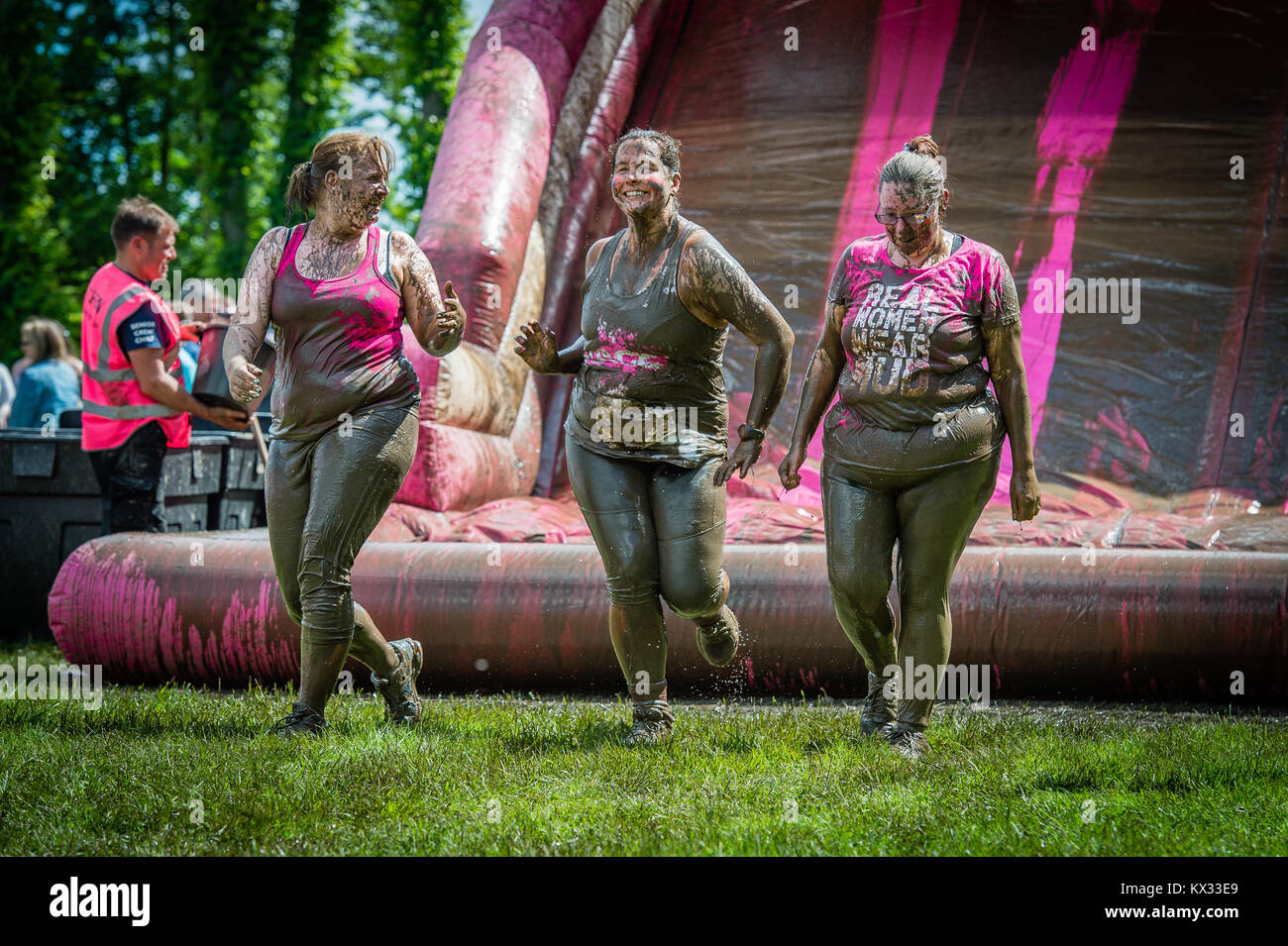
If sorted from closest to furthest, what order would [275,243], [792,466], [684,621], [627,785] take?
[627,785]
[792,466]
[275,243]
[684,621]

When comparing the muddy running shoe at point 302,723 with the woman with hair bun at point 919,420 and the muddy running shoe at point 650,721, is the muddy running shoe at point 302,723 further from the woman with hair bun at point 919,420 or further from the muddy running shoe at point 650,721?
the woman with hair bun at point 919,420

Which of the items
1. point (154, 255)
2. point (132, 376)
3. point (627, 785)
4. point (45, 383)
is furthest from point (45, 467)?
point (627, 785)

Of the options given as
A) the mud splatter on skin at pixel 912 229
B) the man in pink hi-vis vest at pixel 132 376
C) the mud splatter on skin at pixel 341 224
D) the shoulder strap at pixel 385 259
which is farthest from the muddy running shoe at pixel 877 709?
the man in pink hi-vis vest at pixel 132 376

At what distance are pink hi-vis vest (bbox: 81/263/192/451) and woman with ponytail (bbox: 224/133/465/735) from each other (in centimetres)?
169

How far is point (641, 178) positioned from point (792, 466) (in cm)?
96

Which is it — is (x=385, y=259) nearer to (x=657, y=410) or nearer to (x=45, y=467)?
(x=657, y=410)

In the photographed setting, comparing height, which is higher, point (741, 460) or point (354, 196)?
point (354, 196)

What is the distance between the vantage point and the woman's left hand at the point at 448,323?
4266mm

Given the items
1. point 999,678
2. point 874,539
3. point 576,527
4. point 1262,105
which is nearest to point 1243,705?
point 999,678

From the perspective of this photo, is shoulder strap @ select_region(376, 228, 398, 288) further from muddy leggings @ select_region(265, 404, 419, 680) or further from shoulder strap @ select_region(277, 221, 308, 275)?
muddy leggings @ select_region(265, 404, 419, 680)

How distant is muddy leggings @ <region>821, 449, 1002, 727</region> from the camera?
3.99 meters

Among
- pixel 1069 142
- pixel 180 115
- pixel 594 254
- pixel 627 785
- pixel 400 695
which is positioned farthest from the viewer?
pixel 180 115

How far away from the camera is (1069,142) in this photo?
8.23 metres
